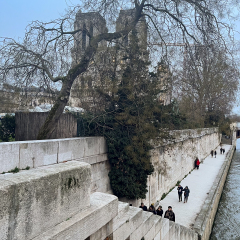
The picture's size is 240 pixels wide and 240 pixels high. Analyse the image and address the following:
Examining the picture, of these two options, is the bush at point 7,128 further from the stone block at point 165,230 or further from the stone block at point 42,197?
the stone block at point 42,197

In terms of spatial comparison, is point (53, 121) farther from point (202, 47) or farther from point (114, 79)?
point (202, 47)

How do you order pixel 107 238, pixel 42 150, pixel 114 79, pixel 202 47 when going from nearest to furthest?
pixel 107 238, pixel 42 150, pixel 202 47, pixel 114 79

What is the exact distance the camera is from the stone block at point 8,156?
13.4 ft

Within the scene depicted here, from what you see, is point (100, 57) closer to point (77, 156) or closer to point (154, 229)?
point (77, 156)

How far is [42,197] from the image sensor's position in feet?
6.55

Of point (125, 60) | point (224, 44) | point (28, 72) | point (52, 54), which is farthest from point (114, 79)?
point (224, 44)

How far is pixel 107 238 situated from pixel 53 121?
4.33 m

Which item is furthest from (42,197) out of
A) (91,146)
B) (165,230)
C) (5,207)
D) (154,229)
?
(91,146)

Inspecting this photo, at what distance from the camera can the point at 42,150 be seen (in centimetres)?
488

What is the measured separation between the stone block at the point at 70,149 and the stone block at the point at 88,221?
265 cm

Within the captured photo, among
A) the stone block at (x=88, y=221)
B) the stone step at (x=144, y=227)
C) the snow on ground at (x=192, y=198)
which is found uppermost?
the stone block at (x=88, y=221)

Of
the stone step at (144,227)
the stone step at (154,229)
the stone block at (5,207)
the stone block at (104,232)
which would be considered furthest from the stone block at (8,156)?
the stone step at (154,229)

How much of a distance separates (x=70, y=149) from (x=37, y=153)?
106cm

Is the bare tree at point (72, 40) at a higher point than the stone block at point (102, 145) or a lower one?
higher
